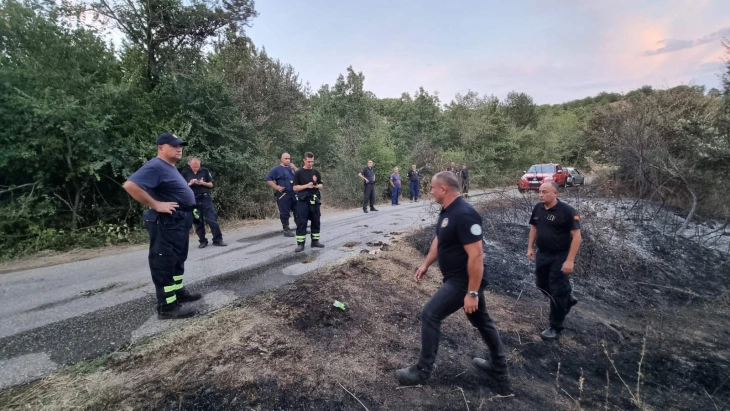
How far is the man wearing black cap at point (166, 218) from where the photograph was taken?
3367 mm

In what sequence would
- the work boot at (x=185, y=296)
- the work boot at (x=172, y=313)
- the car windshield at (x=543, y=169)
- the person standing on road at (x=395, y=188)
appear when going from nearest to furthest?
the work boot at (x=172, y=313) → the work boot at (x=185, y=296) → the person standing on road at (x=395, y=188) → the car windshield at (x=543, y=169)

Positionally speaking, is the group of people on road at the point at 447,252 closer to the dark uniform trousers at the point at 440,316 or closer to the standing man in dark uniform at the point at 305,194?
the dark uniform trousers at the point at 440,316

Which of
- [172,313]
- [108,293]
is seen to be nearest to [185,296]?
[172,313]

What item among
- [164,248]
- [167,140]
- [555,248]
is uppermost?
[167,140]

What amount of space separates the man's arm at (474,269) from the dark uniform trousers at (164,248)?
3.02 meters

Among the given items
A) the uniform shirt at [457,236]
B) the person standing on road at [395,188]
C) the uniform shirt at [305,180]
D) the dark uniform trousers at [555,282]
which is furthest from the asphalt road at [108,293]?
the person standing on road at [395,188]

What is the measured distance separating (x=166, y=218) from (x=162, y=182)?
0.39 meters

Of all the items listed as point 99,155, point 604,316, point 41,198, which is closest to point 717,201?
point 604,316

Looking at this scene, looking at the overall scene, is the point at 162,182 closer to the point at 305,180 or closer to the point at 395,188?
the point at 305,180

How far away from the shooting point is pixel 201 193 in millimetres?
6645

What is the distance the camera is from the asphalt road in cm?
295

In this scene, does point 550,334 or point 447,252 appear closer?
point 447,252

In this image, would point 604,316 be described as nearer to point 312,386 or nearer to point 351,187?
point 312,386

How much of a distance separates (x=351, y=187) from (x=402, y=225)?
614 centimetres
